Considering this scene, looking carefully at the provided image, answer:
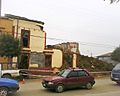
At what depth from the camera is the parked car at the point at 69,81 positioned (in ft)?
67.1

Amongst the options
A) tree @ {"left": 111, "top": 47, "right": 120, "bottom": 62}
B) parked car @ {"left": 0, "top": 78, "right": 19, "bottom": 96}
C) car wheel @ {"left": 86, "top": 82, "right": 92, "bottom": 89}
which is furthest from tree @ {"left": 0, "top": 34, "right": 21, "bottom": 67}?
tree @ {"left": 111, "top": 47, "right": 120, "bottom": 62}

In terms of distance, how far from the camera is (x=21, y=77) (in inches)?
1112

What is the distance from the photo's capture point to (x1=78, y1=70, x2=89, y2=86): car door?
71.5 ft

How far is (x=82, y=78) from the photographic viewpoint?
22.0 metres

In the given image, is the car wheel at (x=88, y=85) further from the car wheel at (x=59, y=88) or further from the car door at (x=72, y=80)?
the car wheel at (x=59, y=88)

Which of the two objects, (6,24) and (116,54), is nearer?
(6,24)

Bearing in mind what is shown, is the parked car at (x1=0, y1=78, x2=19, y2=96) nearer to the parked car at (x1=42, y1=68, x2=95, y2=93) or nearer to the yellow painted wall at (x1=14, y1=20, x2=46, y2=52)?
the parked car at (x1=42, y1=68, x2=95, y2=93)

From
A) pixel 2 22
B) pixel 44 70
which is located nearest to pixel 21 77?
pixel 44 70

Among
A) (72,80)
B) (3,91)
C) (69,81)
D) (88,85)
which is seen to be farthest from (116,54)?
(3,91)

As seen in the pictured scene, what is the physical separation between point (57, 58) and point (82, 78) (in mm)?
16961

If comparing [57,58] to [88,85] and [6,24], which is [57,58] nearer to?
[6,24]

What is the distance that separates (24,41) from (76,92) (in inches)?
683

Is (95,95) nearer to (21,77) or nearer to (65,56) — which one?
(21,77)

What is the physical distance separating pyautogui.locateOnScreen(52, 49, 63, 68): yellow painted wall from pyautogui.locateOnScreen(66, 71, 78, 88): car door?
16904mm
